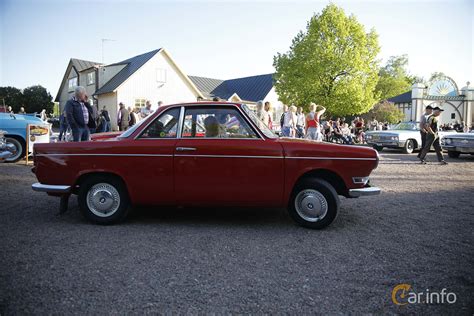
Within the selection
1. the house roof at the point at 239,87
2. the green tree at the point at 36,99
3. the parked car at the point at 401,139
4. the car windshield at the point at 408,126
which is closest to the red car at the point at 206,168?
the parked car at the point at 401,139

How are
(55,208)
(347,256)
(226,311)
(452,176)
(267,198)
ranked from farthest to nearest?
(452,176), (55,208), (267,198), (347,256), (226,311)

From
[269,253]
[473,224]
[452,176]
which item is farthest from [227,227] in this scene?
[452,176]

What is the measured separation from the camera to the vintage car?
13.1m

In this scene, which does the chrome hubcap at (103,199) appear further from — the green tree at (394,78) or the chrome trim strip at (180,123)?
the green tree at (394,78)

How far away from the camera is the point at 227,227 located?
443 centimetres

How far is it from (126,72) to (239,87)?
663 inches

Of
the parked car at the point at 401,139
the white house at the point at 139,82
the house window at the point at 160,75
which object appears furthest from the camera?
the house window at the point at 160,75

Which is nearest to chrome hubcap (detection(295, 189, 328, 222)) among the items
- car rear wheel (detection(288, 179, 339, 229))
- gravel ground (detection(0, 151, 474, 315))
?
→ car rear wheel (detection(288, 179, 339, 229))

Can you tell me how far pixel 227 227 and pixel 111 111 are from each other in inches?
1212

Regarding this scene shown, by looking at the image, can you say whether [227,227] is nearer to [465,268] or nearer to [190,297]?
[190,297]

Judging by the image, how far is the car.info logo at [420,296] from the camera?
8.75 ft

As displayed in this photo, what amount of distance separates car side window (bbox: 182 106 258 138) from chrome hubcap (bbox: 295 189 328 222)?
96cm

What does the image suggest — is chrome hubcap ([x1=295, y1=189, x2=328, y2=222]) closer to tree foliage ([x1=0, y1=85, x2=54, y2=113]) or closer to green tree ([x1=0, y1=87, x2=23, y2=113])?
tree foliage ([x1=0, y1=85, x2=54, y2=113])

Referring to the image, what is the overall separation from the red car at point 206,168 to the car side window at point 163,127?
0.04 ft
